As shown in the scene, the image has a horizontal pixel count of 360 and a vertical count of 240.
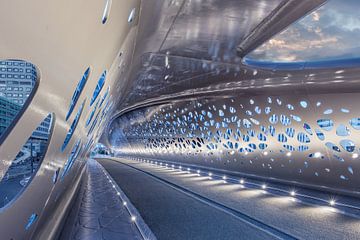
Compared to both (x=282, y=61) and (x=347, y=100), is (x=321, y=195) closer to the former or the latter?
(x=347, y=100)

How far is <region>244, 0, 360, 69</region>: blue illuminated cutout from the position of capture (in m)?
6.44

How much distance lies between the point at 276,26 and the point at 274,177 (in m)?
8.90

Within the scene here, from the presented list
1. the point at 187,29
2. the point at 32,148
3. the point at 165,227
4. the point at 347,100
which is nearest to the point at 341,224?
the point at 347,100

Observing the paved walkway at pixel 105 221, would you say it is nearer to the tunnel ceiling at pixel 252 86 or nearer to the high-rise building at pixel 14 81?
the tunnel ceiling at pixel 252 86

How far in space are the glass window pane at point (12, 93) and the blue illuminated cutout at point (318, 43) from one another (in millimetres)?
5080

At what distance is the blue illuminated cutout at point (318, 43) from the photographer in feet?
21.1

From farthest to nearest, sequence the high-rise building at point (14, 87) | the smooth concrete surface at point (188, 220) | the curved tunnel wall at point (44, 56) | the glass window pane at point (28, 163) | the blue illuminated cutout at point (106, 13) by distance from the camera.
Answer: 1. the smooth concrete surface at point (188, 220)
2. the glass window pane at point (28, 163)
3. the blue illuminated cutout at point (106, 13)
4. the high-rise building at point (14, 87)
5. the curved tunnel wall at point (44, 56)

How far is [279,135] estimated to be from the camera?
13.3 metres

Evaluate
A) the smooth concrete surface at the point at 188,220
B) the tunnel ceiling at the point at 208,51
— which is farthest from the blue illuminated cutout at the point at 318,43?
the smooth concrete surface at the point at 188,220

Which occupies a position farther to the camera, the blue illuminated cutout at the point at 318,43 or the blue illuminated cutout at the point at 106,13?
the blue illuminated cutout at the point at 318,43

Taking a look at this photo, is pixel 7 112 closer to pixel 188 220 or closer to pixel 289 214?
pixel 188 220

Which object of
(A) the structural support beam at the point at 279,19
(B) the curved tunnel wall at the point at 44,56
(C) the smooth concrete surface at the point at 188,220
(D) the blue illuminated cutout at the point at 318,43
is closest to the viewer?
(B) the curved tunnel wall at the point at 44,56

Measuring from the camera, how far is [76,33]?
2404 millimetres

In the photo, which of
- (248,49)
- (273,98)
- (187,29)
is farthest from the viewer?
(273,98)
